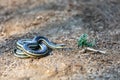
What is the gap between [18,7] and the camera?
9039 mm

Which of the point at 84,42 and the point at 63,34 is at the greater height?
the point at 84,42

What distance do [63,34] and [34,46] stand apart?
96cm

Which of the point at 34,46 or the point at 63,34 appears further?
the point at 63,34

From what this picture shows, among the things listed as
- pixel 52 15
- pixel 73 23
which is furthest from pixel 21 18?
pixel 73 23

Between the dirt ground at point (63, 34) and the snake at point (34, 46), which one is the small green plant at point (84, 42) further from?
the snake at point (34, 46)

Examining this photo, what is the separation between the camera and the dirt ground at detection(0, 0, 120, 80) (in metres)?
5.78

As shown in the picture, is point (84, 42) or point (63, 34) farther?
point (63, 34)

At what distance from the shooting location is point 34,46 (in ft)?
21.4

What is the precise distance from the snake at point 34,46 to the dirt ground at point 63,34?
0.10m

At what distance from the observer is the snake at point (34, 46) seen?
6215mm

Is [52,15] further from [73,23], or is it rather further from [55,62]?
[55,62]

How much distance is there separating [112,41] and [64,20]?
153 centimetres

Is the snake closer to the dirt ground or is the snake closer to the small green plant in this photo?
the dirt ground

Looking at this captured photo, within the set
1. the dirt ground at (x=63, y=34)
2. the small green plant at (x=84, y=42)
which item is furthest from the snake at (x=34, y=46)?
the small green plant at (x=84, y=42)
